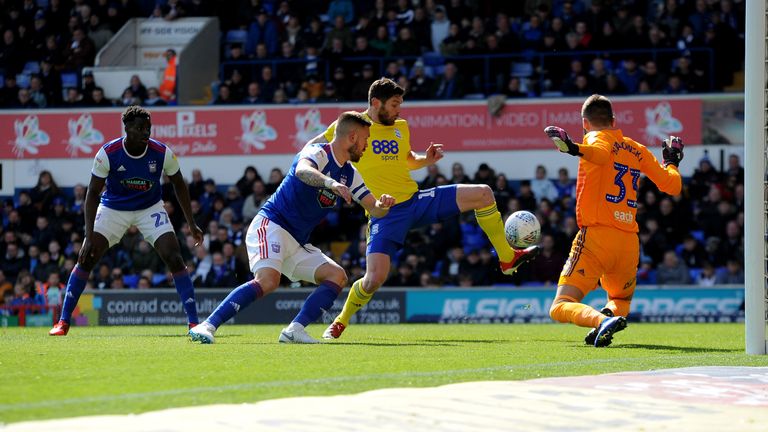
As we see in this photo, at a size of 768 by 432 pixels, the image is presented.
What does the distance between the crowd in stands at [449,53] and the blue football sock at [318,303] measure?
1325 centimetres

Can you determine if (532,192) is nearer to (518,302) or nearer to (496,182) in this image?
(496,182)

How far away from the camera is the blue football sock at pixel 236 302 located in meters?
10.2

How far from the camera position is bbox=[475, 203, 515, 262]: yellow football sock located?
11.4 meters

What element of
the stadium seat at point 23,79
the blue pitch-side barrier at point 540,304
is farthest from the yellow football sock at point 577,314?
the stadium seat at point 23,79

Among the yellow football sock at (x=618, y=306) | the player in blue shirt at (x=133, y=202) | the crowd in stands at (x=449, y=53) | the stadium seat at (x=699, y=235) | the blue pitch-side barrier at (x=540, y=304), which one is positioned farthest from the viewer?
the crowd in stands at (x=449, y=53)

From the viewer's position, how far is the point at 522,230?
1151cm

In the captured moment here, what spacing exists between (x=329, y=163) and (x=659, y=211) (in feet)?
40.0

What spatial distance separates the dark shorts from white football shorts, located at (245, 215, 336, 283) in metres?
0.78

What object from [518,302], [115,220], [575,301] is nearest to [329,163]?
[575,301]

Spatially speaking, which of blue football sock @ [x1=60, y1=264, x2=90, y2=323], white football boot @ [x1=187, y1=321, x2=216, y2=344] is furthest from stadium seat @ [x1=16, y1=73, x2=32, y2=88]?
white football boot @ [x1=187, y1=321, x2=216, y2=344]

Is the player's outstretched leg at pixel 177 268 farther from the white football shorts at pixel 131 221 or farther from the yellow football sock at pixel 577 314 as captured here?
the yellow football sock at pixel 577 314

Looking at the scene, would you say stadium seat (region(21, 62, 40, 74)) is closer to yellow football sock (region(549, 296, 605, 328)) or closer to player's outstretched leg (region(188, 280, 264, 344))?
player's outstretched leg (region(188, 280, 264, 344))

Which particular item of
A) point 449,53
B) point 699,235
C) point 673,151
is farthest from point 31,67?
point 673,151

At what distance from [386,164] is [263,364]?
3.67 m
